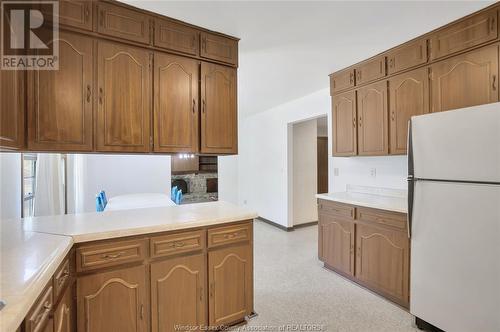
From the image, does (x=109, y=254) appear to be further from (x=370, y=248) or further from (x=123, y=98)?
(x=370, y=248)

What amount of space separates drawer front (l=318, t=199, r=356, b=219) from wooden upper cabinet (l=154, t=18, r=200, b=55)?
220cm

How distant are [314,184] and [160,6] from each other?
416 cm

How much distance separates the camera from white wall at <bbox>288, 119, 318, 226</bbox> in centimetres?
488

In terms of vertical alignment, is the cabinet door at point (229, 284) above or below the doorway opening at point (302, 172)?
below

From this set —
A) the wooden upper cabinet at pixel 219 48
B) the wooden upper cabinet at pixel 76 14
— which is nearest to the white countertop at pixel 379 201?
the wooden upper cabinet at pixel 219 48

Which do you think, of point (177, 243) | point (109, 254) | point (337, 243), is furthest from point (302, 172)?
point (109, 254)

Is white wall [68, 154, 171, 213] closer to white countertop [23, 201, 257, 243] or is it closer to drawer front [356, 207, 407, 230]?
white countertop [23, 201, 257, 243]

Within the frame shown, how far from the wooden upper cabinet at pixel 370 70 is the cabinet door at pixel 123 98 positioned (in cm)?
228

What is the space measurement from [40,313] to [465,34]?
10.6 ft

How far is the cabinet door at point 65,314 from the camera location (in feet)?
3.94

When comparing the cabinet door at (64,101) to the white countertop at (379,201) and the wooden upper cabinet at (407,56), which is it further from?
the wooden upper cabinet at (407,56)

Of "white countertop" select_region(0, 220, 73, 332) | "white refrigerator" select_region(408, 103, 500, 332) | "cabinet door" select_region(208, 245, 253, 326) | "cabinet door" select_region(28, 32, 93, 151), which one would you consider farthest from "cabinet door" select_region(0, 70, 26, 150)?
"white refrigerator" select_region(408, 103, 500, 332)

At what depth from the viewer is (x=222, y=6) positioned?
1.82 m

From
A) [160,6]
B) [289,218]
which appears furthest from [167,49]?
[289,218]
